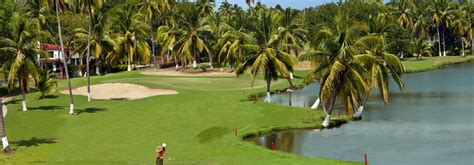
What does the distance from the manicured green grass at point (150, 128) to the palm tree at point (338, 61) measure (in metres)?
4.30

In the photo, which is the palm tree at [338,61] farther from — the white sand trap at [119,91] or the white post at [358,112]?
the white sand trap at [119,91]

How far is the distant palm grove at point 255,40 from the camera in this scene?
55.5 metres

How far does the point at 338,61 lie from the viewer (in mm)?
54562

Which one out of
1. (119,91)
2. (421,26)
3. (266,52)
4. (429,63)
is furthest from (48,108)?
(421,26)

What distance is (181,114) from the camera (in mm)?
61938

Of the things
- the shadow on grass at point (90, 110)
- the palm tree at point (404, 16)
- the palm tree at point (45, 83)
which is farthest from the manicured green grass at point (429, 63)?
the shadow on grass at point (90, 110)

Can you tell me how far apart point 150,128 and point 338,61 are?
18.0 metres

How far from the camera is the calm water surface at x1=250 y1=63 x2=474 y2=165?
42719 millimetres

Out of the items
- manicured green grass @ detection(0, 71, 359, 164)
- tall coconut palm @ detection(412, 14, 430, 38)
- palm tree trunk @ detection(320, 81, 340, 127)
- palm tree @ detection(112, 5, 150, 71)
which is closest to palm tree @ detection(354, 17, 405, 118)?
palm tree trunk @ detection(320, 81, 340, 127)

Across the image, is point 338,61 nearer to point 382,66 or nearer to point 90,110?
point 382,66

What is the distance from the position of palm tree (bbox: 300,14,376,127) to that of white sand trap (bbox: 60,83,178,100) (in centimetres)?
3187

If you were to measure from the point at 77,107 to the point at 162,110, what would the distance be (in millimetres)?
11891

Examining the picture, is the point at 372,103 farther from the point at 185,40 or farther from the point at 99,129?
the point at 185,40

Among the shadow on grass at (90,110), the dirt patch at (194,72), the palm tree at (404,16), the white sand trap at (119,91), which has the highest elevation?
the palm tree at (404,16)
